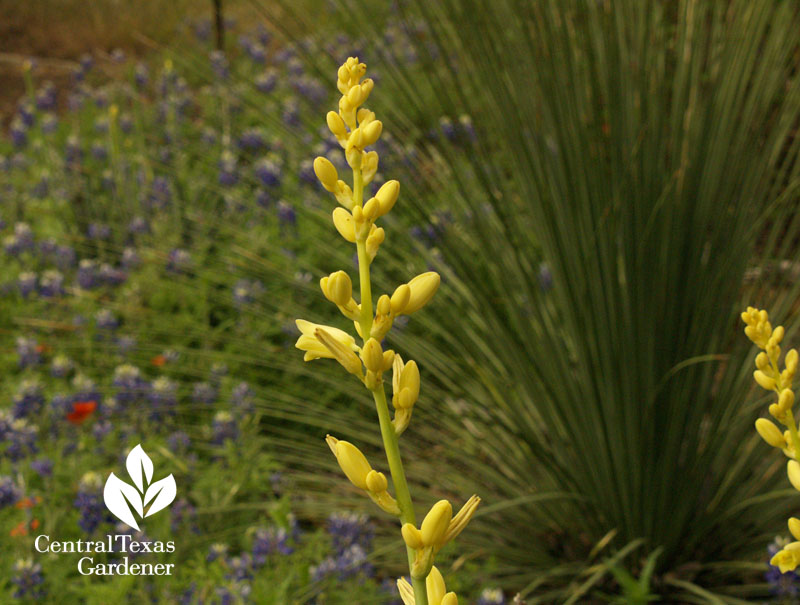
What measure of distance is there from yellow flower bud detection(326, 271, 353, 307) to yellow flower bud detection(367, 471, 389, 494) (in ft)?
0.40

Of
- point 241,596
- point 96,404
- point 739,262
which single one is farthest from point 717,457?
point 96,404

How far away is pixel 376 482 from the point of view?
1.92 ft

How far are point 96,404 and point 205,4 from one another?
5.80 meters

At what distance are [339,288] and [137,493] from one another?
146 centimetres

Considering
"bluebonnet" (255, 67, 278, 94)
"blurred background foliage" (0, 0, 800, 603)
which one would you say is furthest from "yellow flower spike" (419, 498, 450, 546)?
"bluebonnet" (255, 67, 278, 94)

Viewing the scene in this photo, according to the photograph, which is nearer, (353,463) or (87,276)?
(353,463)

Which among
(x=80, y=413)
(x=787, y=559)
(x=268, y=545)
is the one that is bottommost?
(x=787, y=559)

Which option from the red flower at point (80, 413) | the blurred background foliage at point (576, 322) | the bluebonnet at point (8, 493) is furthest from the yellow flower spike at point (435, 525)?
the red flower at point (80, 413)

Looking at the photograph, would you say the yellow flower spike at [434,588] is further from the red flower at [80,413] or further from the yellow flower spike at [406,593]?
the red flower at [80,413]

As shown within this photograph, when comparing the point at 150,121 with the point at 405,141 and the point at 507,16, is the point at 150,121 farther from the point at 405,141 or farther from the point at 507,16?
the point at 507,16

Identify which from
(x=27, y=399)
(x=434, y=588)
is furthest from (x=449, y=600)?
(x=27, y=399)

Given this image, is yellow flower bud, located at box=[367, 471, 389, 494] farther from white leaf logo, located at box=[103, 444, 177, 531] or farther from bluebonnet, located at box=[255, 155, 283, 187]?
bluebonnet, located at box=[255, 155, 283, 187]

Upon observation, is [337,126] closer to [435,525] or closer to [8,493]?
[435,525]

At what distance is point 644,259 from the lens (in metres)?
1.82
